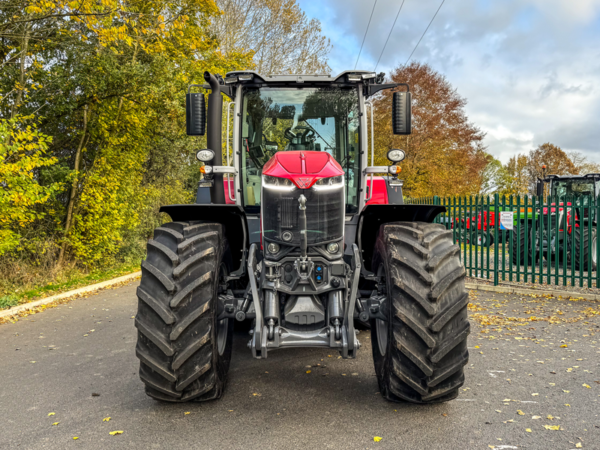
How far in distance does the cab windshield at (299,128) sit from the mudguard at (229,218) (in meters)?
Result: 0.44

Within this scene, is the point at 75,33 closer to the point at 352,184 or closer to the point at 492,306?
the point at 352,184

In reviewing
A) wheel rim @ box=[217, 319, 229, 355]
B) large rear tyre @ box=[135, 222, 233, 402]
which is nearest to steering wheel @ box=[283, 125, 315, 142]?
large rear tyre @ box=[135, 222, 233, 402]

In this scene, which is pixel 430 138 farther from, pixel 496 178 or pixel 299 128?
pixel 496 178

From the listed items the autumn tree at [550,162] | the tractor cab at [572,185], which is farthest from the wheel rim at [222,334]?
the autumn tree at [550,162]

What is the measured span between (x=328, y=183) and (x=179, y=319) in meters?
1.48

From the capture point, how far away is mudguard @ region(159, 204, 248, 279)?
13.1ft

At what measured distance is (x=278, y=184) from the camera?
3709 mm

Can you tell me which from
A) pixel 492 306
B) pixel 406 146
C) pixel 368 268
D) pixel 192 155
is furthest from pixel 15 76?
pixel 406 146

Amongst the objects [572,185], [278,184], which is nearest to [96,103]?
[278,184]

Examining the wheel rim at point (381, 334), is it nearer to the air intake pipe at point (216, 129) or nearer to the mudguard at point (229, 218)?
the mudguard at point (229, 218)

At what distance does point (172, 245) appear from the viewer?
3.76 metres

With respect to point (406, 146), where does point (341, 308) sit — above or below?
below

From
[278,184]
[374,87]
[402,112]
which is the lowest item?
[278,184]

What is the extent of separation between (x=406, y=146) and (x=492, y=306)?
15.5m
